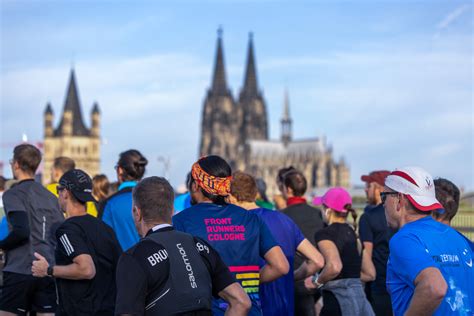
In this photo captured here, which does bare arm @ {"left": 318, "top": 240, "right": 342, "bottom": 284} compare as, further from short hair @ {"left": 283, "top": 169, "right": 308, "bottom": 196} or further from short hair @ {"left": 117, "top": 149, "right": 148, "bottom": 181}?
short hair @ {"left": 117, "top": 149, "right": 148, "bottom": 181}

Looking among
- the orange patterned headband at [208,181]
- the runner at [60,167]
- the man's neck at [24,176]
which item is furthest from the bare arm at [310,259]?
the runner at [60,167]

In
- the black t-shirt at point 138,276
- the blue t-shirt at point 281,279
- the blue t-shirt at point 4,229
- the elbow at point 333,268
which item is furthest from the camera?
the blue t-shirt at point 4,229

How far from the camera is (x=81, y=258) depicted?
4773mm

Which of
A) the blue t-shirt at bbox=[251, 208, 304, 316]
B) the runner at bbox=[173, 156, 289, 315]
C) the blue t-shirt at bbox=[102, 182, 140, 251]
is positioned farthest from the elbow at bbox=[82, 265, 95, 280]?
the blue t-shirt at bbox=[102, 182, 140, 251]

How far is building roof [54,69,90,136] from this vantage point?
401 feet

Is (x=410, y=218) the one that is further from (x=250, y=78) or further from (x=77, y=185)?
(x=250, y=78)

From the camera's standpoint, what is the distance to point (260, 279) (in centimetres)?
489

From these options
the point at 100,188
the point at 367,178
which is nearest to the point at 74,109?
the point at 100,188

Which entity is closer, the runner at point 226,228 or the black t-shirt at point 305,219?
the runner at point 226,228

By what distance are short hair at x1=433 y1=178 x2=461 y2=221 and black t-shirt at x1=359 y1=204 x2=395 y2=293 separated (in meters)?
1.83

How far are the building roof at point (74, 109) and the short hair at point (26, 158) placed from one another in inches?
Result: 4650

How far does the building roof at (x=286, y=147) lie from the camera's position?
135250mm

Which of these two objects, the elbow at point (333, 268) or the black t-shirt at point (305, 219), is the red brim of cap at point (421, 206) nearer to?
the elbow at point (333, 268)

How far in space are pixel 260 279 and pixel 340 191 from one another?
60.5 inches
